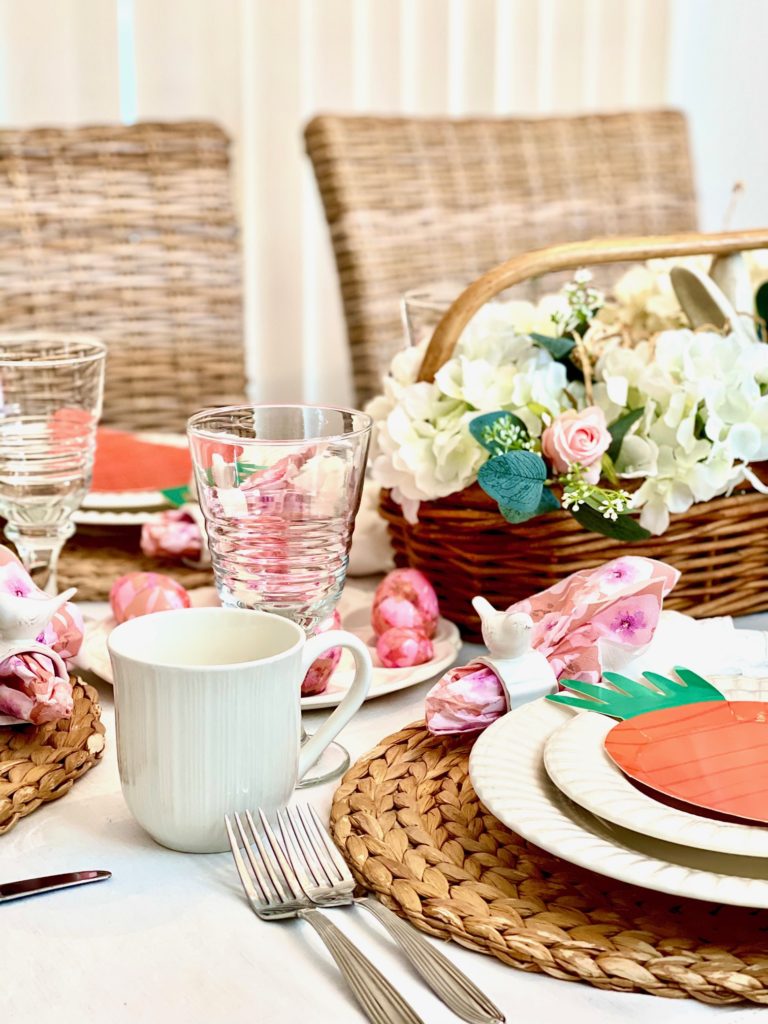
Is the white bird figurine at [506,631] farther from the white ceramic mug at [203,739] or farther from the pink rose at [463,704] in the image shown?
the white ceramic mug at [203,739]

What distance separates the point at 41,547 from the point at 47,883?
17.0 inches

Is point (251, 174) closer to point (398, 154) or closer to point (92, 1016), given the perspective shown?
point (398, 154)

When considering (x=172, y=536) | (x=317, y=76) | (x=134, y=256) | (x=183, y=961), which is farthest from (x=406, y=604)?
(x=317, y=76)

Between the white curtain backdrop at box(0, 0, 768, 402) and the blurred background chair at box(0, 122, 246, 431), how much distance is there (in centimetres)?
62

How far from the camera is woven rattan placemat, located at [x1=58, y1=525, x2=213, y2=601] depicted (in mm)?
1058

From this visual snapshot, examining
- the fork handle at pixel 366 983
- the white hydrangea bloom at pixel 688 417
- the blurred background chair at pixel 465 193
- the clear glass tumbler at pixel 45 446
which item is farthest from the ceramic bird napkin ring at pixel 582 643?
the blurred background chair at pixel 465 193

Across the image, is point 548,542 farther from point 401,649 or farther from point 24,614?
point 24,614

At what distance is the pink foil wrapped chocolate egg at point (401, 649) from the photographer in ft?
2.85

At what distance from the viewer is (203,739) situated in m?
0.61

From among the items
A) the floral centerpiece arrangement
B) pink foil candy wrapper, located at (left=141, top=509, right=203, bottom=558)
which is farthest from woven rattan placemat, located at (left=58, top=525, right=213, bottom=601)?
the floral centerpiece arrangement

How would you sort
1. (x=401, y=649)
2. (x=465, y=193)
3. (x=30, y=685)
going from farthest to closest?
(x=465, y=193) < (x=401, y=649) < (x=30, y=685)

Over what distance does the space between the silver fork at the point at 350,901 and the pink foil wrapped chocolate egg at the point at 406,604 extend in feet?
0.86

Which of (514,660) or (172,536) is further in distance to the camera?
(172,536)

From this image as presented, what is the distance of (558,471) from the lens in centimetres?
89
